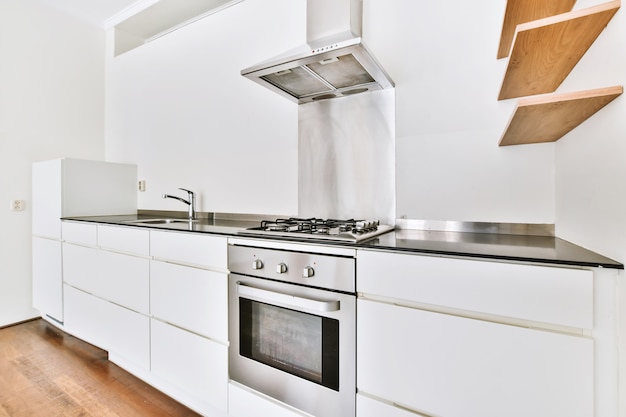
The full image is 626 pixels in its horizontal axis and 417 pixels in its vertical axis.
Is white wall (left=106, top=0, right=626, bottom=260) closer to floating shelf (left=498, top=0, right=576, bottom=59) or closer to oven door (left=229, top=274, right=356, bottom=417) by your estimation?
floating shelf (left=498, top=0, right=576, bottom=59)

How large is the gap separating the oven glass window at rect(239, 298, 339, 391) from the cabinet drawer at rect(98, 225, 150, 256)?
0.82 metres

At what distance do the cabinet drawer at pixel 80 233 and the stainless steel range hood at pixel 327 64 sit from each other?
1.63 m

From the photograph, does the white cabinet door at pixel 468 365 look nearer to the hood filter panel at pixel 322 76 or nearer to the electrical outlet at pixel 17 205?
the hood filter panel at pixel 322 76

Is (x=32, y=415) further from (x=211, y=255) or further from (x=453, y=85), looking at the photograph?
(x=453, y=85)

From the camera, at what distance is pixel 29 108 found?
287cm

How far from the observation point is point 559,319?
84cm

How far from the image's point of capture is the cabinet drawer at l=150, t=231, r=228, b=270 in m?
1.52

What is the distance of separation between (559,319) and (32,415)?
2.40 m

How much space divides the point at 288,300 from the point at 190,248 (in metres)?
0.67

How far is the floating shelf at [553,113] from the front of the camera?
83 centimetres

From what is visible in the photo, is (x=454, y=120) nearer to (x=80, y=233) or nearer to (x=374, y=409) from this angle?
(x=374, y=409)

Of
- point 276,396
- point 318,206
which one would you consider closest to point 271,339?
point 276,396

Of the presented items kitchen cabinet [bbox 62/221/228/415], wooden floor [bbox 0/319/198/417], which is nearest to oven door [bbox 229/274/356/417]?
kitchen cabinet [bbox 62/221/228/415]

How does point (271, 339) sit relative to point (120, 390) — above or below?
above
